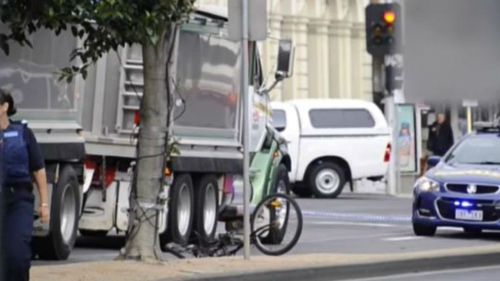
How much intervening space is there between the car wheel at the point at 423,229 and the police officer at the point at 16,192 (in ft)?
33.3

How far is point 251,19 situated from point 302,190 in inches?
721

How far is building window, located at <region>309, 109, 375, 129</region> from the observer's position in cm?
3362

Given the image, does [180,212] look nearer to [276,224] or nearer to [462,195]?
[276,224]

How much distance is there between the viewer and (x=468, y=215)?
20.6m

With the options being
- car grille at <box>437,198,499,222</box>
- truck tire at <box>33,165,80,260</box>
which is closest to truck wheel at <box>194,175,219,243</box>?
truck tire at <box>33,165,80,260</box>

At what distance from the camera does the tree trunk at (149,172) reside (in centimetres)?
1514

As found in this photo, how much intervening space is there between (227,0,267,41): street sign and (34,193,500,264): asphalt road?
9.63 ft

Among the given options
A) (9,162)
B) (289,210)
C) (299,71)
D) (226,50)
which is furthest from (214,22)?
(299,71)

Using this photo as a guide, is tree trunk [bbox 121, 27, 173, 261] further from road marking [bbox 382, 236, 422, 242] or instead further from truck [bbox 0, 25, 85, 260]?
road marking [bbox 382, 236, 422, 242]

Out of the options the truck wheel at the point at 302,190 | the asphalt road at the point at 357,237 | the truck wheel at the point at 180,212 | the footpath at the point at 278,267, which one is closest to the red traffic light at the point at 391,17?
the footpath at the point at 278,267

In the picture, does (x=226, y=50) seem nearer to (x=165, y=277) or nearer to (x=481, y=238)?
(x=481, y=238)

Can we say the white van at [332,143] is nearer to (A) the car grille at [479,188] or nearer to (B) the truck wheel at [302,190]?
(B) the truck wheel at [302,190]

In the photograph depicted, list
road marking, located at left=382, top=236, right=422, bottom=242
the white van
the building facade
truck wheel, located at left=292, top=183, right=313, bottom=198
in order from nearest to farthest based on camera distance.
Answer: road marking, located at left=382, top=236, right=422, bottom=242, the building facade, the white van, truck wheel, located at left=292, top=183, right=313, bottom=198

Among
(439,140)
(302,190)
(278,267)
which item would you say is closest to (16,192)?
(278,267)
